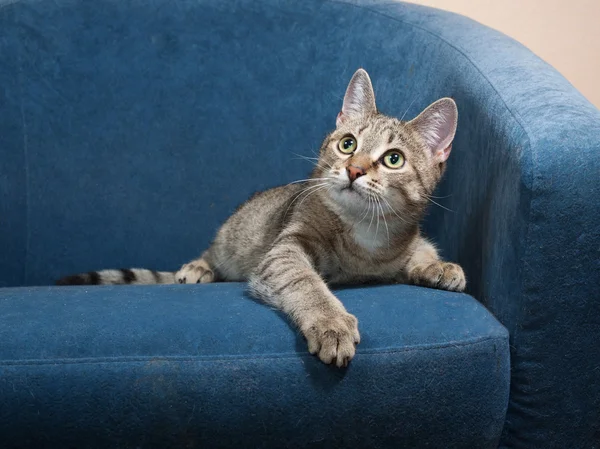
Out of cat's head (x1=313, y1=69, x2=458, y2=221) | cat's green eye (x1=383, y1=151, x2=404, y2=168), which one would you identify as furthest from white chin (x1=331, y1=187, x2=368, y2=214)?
cat's green eye (x1=383, y1=151, x2=404, y2=168)

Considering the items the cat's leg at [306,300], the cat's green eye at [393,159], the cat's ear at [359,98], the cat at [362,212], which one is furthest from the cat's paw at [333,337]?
the cat's ear at [359,98]

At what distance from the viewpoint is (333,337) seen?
122cm

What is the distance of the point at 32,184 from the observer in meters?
2.15

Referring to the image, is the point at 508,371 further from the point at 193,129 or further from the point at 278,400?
the point at 193,129

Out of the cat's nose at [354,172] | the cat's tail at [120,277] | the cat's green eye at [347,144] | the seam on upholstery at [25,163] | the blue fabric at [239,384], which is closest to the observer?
the blue fabric at [239,384]

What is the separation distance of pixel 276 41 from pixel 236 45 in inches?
4.7

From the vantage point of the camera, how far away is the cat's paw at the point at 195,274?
1945mm

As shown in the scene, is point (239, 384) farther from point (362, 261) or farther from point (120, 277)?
point (120, 277)

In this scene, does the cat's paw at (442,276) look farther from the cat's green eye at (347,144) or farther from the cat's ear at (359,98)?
the cat's ear at (359,98)

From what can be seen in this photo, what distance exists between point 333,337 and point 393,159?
55cm

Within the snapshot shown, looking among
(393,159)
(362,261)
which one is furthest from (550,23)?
(362,261)

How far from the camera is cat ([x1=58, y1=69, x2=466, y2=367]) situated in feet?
5.03

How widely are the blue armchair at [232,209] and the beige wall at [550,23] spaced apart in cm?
38

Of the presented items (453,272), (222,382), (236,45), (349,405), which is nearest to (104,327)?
(222,382)
